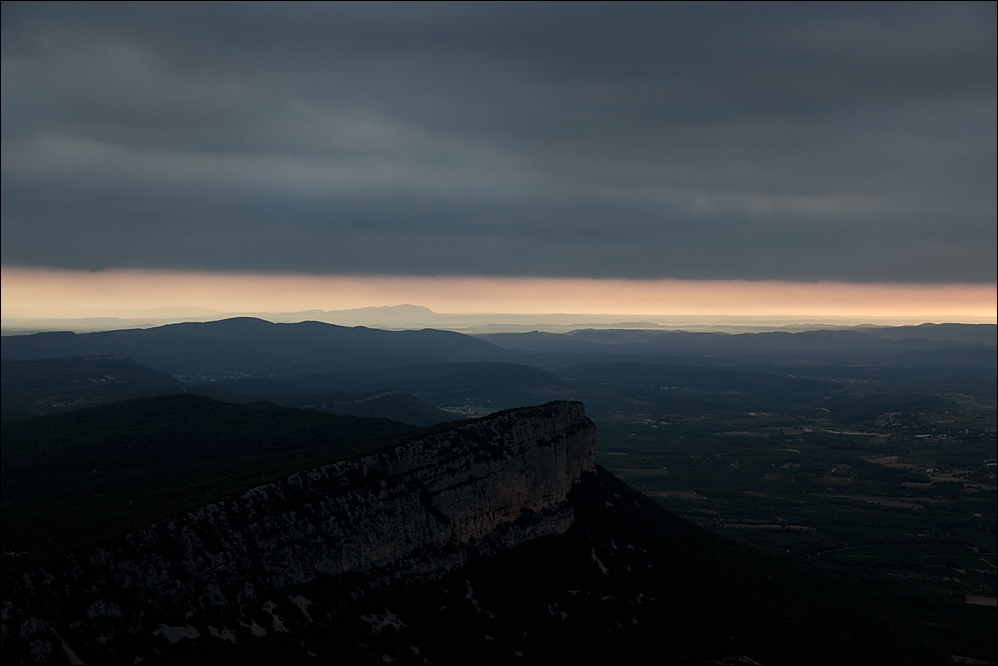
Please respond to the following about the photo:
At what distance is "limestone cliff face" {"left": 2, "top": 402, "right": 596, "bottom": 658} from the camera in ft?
204

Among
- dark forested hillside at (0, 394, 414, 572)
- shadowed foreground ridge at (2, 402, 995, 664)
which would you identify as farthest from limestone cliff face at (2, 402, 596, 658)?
dark forested hillside at (0, 394, 414, 572)

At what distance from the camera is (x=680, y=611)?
Answer: 98.6 m

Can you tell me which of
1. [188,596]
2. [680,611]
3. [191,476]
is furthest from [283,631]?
[680,611]

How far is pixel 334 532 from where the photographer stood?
81.5 meters

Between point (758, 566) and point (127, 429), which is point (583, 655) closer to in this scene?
point (758, 566)

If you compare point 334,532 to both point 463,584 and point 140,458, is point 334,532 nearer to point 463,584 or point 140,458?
point 463,584

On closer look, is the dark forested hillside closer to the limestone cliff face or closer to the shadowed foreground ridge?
the limestone cliff face

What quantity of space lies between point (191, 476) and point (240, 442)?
122ft

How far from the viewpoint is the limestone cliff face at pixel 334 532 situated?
62.1 metres

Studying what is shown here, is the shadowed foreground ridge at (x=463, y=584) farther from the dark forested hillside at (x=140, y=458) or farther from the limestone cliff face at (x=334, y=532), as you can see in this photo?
the dark forested hillside at (x=140, y=458)

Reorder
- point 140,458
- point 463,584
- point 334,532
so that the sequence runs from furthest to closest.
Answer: point 140,458 → point 463,584 → point 334,532

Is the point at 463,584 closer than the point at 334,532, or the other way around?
the point at 334,532

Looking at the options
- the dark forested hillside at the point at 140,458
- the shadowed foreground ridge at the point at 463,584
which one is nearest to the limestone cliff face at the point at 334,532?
the shadowed foreground ridge at the point at 463,584

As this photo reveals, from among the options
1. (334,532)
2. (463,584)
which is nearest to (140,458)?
(334,532)
